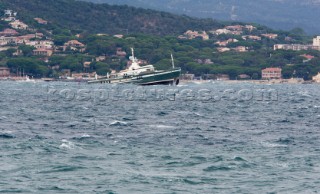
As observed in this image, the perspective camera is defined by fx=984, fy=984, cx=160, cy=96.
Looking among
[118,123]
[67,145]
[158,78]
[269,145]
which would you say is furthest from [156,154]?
[158,78]

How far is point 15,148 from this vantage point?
4888 cm

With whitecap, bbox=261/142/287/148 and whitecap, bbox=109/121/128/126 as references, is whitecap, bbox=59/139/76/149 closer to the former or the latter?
whitecap, bbox=261/142/287/148

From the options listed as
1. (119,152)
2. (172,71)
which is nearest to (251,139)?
(119,152)

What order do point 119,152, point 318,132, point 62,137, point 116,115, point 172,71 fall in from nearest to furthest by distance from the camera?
point 119,152
point 62,137
point 318,132
point 116,115
point 172,71

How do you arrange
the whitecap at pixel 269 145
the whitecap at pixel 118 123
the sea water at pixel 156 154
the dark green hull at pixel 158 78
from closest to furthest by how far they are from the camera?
the sea water at pixel 156 154
the whitecap at pixel 269 145
the whitecap at pixel 118 123
the dark green hull at pixel 158 78

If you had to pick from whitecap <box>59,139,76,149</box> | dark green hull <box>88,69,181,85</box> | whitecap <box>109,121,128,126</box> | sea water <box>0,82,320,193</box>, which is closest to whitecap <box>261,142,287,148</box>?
sea water <box>0,82,320,193</box>

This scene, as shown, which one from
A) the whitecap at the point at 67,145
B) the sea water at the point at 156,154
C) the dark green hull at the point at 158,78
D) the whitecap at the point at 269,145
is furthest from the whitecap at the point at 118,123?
the dark green hull at the point at 158,78

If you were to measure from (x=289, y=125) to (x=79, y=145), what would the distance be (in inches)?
883

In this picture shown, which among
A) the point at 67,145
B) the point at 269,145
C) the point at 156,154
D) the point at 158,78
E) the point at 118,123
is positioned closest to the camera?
the point at 156,154

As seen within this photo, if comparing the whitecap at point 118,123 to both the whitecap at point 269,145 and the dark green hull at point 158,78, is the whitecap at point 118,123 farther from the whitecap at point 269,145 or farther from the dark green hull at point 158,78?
the dark green hull at point 158,78

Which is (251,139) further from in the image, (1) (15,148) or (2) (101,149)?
(1) (15,148)

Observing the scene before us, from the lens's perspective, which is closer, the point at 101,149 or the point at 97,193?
the point at 97,193

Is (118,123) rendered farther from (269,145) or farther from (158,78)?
(158,78)

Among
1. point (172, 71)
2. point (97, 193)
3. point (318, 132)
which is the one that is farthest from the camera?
point (172, 71)
